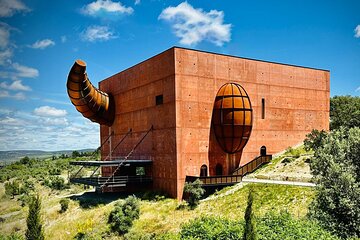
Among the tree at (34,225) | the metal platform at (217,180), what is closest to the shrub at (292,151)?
the metal platform at (217,180)

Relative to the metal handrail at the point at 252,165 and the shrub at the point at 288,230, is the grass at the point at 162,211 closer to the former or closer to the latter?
the metal handrail at the point at 252,165

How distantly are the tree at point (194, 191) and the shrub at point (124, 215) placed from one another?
4.18 meters

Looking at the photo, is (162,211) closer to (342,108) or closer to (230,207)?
(230,207)

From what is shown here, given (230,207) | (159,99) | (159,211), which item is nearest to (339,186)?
(230,207)

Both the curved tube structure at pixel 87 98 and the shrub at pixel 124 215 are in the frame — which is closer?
the shrub at pixel 124 215

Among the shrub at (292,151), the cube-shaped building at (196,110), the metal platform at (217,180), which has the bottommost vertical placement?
the metal platform at (217,180)

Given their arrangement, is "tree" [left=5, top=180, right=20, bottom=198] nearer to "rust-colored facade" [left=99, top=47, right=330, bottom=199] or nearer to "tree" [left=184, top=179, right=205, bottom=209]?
"rust-colored facade" [left=99, top=47, right=330, bottom=199]

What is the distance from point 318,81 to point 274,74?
679 cm

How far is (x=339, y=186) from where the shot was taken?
53.6 feet

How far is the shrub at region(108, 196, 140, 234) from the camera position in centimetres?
2592

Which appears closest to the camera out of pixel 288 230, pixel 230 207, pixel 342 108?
pixel 288 230

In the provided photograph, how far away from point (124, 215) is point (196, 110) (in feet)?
35.3

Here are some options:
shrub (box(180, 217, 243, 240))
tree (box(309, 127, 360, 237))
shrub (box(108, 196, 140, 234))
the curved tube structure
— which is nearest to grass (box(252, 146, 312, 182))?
tree (box(309, 127, 360, 237))

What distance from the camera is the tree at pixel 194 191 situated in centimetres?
2720
